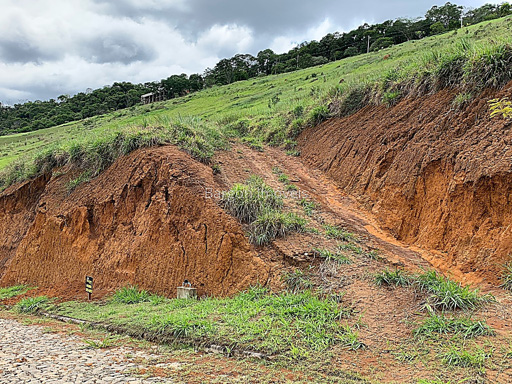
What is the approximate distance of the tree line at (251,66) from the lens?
2079 inches

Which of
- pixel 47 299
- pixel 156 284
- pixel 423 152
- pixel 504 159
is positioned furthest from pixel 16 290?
pixel 504 159

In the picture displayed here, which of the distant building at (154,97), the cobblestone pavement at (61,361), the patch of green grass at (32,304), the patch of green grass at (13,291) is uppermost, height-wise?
the distant building at (154,97)

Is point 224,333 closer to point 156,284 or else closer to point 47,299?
point 156,284

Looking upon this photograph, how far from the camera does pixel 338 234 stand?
29.0 ft

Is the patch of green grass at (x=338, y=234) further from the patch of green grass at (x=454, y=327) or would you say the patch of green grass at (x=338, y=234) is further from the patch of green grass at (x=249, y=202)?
the patch of green grass at (x=454, y=327)

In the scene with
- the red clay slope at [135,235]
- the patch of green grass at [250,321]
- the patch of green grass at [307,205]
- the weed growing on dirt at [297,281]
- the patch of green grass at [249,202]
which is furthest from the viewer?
the patch of green grass at [307,205]

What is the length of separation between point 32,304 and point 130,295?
2.60 metres

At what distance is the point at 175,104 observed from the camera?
151 feet

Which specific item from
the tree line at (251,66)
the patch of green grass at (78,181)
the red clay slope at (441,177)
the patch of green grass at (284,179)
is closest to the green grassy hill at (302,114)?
the patch of green grass at (78,181)

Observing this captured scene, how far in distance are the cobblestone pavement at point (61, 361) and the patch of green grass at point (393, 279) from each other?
3.98 m

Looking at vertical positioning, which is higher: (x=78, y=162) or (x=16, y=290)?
(x=78, y=162)

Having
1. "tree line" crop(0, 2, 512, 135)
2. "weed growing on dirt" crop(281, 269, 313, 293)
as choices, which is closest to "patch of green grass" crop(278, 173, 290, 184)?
"weed growing on dirt" crop(281, 269, 313, 293)

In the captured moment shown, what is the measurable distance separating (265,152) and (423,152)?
23.3ft

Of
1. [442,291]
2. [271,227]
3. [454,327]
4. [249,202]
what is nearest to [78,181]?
[249,202]
